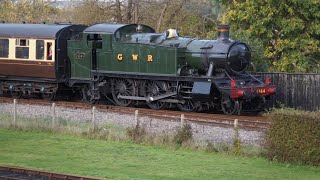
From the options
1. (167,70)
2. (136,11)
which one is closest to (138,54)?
(167,70)

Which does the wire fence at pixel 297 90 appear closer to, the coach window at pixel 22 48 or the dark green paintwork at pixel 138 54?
the dark green paintwork at pixel 138 54

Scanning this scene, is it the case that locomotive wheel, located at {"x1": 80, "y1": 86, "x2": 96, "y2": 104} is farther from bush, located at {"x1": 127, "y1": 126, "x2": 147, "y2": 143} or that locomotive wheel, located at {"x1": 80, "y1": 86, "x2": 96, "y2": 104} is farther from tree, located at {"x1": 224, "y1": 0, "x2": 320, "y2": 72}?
bush, located at {"x1": 127, "y1": 126, "x2": 147, "y2": 143}

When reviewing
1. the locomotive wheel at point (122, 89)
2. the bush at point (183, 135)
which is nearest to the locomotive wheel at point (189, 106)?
the locomotive wheel at point (122, 89)

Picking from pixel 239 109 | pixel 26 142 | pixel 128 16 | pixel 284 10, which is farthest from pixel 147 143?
pixel 128 16

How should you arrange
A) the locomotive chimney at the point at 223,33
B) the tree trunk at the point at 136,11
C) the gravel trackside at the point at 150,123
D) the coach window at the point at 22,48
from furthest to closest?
the tree trunk at the point at 136,11, the coach window at the point at 22,48, the locomotive chimney at the point at 223,33, the gravel trackside at the point at 150,123

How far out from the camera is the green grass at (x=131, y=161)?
44.4 ft

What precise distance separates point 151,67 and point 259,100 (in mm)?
4388

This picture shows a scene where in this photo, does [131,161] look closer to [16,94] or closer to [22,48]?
[22,48]

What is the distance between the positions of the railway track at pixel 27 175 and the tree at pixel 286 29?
16839mm

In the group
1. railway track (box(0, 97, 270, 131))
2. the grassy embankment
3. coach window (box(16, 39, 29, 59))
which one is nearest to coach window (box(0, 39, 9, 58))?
coach window (box(16, 39, 29, 59))

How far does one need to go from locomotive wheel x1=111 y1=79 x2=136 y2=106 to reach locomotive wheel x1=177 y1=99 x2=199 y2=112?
211cm

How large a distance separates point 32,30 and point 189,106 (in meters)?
8.56

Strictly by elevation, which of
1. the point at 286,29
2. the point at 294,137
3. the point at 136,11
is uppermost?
the point at 136,11

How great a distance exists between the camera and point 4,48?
92.0 feet
